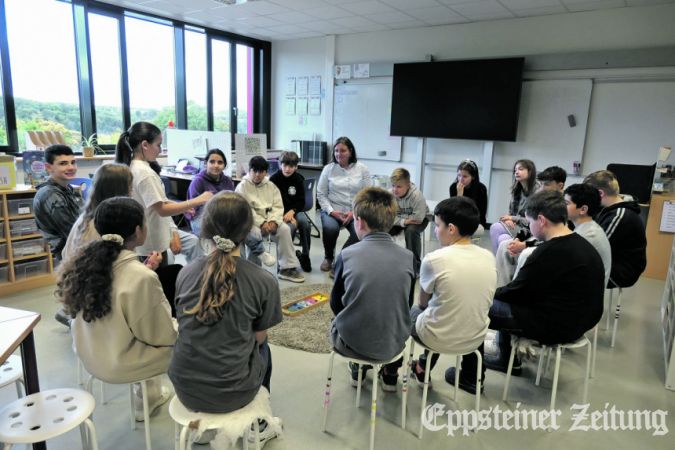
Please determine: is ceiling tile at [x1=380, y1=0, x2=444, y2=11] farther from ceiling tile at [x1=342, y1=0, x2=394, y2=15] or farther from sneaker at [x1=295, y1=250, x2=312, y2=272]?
sneaker at [x1=295, y1=250, x2=312, y2=272]

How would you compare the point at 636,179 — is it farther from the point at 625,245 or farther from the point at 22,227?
the point at 22,227

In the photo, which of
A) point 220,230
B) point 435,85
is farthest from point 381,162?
point 220,230

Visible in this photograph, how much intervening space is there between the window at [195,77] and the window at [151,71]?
26 cm

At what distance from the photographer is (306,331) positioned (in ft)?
9.43

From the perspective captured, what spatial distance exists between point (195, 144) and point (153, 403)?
353 centimetres

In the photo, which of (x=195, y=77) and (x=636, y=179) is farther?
(x=195, y=77)

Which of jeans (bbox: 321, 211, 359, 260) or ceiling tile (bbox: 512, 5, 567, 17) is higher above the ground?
ceiling tile (bbox: 512, 5, 567, 17)

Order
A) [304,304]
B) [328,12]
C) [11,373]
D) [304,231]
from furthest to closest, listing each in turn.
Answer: [328,12] → [304,231] → [304,304] → [11,373]

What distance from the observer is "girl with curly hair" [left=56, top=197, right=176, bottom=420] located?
4.82 feet

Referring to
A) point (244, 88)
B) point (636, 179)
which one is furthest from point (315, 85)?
point (636, 179)

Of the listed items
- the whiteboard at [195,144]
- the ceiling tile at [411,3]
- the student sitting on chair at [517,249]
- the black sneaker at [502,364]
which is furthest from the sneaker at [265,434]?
the ceiling tile at [411,3]

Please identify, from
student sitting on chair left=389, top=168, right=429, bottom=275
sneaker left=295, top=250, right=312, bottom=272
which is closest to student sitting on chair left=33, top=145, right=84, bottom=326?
sneaker left=295, top=250, right=312, bottom=272

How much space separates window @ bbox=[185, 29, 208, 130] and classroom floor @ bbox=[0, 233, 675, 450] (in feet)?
14.7

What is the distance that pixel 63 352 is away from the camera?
2.57m
